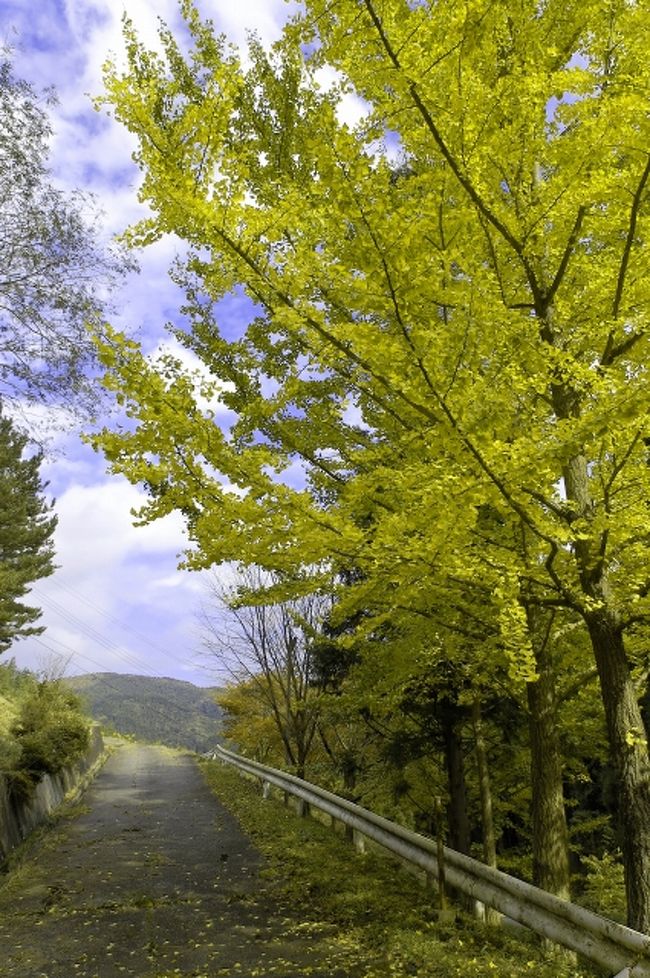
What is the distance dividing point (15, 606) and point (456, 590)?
27.0 metres

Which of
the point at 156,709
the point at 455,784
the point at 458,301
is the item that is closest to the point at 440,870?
the point at 458,301

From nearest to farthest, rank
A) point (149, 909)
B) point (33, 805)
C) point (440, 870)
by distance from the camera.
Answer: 1. point (440, 870)
2. point (149, 909)
3. point (33, 805)

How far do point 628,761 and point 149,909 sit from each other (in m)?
4.30

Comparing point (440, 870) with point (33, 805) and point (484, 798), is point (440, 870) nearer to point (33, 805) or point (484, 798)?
point (484, 798)

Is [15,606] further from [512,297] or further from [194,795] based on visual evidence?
[512,297]

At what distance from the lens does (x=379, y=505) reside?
5.24m

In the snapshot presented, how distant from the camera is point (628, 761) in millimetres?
4312

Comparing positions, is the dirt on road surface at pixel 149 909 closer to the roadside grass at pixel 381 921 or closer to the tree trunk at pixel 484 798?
the roadside grass at pixel 381 921

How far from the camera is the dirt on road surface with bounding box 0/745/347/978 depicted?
4512 mm

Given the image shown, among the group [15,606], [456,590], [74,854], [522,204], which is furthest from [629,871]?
[15,606]

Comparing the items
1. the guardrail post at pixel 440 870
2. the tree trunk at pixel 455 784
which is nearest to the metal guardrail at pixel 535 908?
the guardrail post at pixel 440 870

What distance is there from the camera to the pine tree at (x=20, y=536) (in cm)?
2291

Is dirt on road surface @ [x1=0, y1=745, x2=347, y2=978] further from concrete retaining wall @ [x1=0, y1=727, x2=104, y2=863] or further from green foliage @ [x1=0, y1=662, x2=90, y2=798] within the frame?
green foliage @ [x1=0, y1=662, x2=90, y2=798]

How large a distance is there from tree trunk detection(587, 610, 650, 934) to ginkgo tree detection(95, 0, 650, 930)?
0.05 feet
